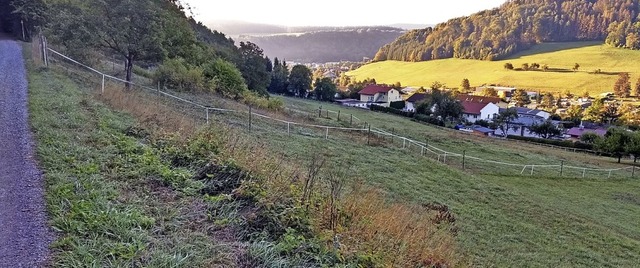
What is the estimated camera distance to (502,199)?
14.0m

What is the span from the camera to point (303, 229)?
4.70 metres

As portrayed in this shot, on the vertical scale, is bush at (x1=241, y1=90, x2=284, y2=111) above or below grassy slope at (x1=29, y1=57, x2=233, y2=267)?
below

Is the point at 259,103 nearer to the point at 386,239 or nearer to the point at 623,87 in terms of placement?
the point at 386,239

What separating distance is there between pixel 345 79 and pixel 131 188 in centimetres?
12409

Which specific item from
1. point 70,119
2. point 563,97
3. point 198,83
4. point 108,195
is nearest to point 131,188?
point 108,195

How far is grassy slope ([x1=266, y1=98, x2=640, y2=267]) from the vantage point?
911cm

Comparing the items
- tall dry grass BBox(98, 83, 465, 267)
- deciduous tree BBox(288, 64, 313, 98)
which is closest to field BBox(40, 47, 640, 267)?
tall dry grass BBox(98, 83, 465, 267)

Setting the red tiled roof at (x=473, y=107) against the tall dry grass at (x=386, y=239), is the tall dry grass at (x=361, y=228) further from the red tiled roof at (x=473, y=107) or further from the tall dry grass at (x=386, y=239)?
the red tiled roof at (x=473, y=107)

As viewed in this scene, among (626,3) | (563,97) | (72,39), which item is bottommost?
(563,97)

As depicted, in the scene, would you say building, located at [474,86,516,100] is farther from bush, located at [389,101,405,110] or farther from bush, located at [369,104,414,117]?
bush, located at [369,104,414,117]

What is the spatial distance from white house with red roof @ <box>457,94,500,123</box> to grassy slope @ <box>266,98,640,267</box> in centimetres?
5003

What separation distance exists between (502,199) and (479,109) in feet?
201

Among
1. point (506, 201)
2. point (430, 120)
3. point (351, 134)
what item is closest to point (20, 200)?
point (506, 201)

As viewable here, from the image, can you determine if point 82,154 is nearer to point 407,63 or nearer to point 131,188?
point 131,188
